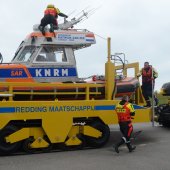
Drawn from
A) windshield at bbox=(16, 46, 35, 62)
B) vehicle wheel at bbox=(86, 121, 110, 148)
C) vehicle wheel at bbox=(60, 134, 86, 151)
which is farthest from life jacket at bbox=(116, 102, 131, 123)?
windshield at bbox=(16, 46, 35, 62)

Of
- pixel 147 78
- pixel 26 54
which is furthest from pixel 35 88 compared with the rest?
pixel 147 78

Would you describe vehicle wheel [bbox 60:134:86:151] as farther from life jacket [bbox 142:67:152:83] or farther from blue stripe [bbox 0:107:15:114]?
life jacket [bbox 142:67:152:83]

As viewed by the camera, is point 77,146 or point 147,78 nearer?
point 77,146

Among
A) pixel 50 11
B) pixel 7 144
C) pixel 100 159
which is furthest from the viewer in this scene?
pixel 50 11

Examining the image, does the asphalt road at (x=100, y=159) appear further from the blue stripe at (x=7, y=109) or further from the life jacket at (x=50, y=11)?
the life jacket at (x=50, y=11)

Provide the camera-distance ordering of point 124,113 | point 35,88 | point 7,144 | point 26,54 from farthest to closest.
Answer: point 26,54, point 35,88, point 124,113, point 7,144

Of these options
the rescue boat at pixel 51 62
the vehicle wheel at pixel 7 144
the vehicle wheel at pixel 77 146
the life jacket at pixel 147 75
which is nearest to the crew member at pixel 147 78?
the life jacket at pixel 147 75

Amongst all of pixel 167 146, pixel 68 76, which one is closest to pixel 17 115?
pixel 68 76

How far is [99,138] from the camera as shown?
10.5m

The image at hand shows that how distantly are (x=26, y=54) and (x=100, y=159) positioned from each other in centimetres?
373

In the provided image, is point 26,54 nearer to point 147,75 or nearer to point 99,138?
point 99,138

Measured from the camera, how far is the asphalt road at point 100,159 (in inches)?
322

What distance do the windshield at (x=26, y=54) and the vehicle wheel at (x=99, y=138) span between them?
2567 mm

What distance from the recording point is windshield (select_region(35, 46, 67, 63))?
34.7ft
